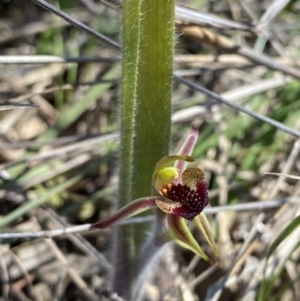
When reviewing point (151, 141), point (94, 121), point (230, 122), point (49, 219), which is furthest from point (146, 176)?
point (94, 121)

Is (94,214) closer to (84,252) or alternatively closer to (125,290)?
(84,252)

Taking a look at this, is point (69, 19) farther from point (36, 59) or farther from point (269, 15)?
point (269, 15)

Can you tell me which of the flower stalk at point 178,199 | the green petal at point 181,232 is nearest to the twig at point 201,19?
the flower stalk at point 178,199

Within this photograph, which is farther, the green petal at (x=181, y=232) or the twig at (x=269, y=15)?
the twig at (x=269, y=15)

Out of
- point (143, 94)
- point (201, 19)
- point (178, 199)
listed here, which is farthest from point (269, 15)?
point (178, 199)

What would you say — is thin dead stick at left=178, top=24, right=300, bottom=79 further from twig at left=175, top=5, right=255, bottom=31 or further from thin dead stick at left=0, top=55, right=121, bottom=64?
thin dead stick at left=0, top=55, right=121, bottom=64

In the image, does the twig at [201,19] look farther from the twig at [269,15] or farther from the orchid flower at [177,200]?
the orchid flower at [177,200]
